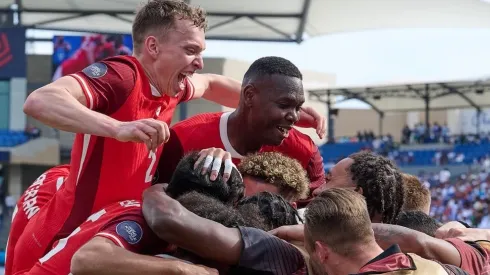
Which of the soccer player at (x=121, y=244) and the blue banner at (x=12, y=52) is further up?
the blue banner at (x=12, y=52)

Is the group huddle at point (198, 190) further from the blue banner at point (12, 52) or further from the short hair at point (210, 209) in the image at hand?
the blue banner at point (12, 52)

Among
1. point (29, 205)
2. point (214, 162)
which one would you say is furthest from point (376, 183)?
point (29, 205)

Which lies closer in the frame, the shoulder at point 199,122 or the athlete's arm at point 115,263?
the athlete's arm at point 115,263

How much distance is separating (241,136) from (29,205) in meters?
1.11

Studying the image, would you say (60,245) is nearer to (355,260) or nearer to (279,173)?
(279,173)

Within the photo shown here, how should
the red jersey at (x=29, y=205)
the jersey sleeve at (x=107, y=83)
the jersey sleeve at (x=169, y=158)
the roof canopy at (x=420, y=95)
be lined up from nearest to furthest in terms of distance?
the jersey sleeve at (x=107, y=83) < the jersey sleeve at (x=169, y=158) < the red jersey at (x=29, y=205) < the roof canopy at (x=420, y=95)

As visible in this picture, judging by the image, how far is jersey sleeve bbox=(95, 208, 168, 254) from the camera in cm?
A: 299

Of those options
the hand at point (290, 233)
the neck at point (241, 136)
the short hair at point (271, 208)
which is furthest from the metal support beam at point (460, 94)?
the hand at point (290, 233)

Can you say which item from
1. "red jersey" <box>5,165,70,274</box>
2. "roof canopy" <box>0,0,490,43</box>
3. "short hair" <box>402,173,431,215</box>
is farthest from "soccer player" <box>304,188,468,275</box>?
"roof canopy" <box>0,0,490,43</box>

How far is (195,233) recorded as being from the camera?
114 inches

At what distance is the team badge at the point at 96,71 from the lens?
3.62 m

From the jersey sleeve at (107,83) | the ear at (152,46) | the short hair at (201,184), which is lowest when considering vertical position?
the short hair at (201,184)

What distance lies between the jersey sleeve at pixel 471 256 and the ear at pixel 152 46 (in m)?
1.52

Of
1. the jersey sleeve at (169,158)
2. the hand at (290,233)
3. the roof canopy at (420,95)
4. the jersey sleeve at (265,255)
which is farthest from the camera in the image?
the roof canopy at (420,95)
